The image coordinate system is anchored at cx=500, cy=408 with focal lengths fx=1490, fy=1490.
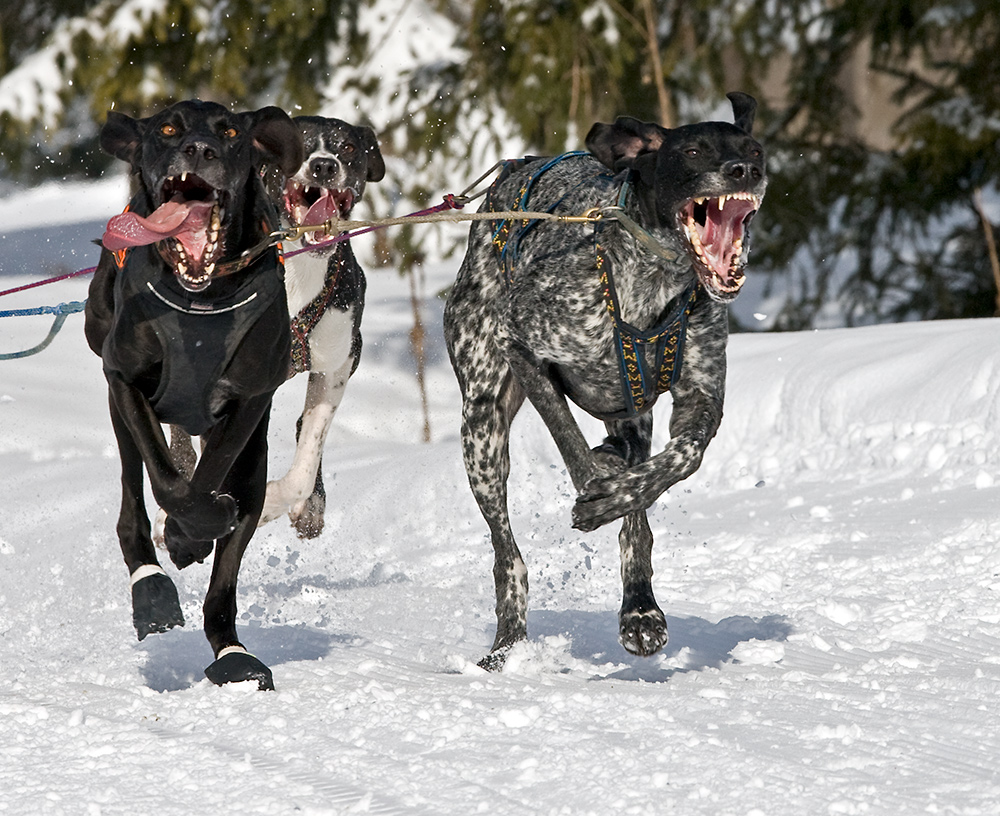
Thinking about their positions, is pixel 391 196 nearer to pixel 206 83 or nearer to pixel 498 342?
pixel 206 83

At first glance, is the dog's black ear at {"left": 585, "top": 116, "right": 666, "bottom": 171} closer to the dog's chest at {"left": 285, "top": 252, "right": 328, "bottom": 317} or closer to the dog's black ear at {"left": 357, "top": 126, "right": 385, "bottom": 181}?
the dog's black ear at {"left": 357, "top": 126, "right": 385, "bottom": 181}

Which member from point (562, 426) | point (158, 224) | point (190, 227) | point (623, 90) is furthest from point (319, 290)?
point (623, 90)

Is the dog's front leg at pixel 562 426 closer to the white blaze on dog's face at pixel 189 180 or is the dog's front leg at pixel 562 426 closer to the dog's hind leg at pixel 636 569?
the dog's hind leg at pixel 636 569

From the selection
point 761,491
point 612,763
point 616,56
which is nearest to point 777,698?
point 612,763

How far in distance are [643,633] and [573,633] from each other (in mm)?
550

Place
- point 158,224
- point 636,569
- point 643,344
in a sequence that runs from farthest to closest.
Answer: point 636,569 → point 643,344 → point 158,224

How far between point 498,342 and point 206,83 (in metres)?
8.86

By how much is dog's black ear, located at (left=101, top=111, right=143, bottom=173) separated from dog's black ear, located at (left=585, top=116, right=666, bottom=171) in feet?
3.83

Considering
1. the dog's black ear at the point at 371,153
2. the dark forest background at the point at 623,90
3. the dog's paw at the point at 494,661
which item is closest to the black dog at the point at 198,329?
the dog's paw at the point at 494,661

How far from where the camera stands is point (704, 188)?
12.1ft

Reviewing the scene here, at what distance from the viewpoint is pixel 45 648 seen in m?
4.05

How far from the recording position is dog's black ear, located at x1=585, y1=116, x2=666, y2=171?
393 cm

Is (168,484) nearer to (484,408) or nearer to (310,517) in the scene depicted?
(484,408)

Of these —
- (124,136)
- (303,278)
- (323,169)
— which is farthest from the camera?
(303,278)
